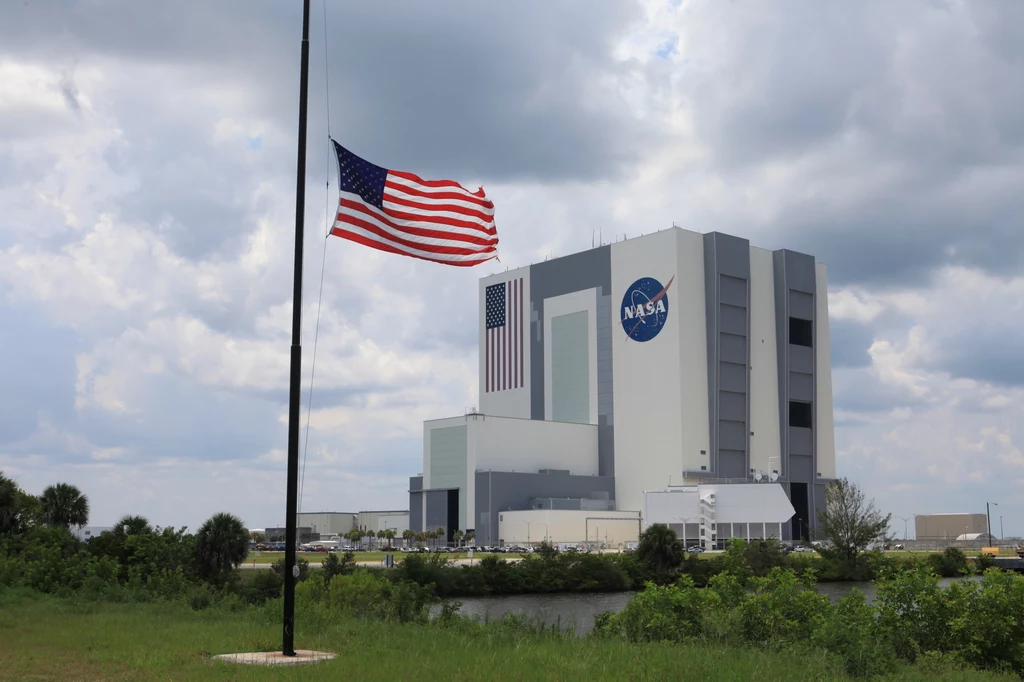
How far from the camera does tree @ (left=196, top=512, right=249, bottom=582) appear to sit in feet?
155

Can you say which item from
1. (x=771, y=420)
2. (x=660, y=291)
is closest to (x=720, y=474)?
(x=771, y=420)

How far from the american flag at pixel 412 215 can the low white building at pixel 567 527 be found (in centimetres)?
9736

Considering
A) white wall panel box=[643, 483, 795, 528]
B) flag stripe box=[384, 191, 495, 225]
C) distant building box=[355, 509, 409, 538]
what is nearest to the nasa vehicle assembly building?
white wall panel box=[643, 483, 795, 528]

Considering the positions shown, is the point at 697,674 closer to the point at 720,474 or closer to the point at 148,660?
the point at 148,660

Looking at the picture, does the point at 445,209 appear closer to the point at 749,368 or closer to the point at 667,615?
the point at 667,615

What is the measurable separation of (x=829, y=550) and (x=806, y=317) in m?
46.8

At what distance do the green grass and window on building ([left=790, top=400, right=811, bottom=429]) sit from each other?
112781 millimetres

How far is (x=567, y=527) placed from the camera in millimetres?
120750

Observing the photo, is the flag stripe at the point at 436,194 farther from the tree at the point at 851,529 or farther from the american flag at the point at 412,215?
the tree at the point at 851,529

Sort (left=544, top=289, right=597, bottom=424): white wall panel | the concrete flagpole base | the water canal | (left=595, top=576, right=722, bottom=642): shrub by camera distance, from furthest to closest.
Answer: (left=544, top=289, right=597, bottom=424): white wall panel < the water canal < (left=595, top=576, right=722, bottom=642): shrub < the concrete flagpole base

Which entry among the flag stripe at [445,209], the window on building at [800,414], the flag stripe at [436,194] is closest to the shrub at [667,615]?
the flag stripe at [445,209]

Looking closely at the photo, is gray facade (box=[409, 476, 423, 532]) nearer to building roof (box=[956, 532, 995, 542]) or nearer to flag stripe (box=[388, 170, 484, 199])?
building roof (box=[956, 532, 995, 542])

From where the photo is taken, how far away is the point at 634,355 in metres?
→ 126

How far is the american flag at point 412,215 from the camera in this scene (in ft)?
69.7
